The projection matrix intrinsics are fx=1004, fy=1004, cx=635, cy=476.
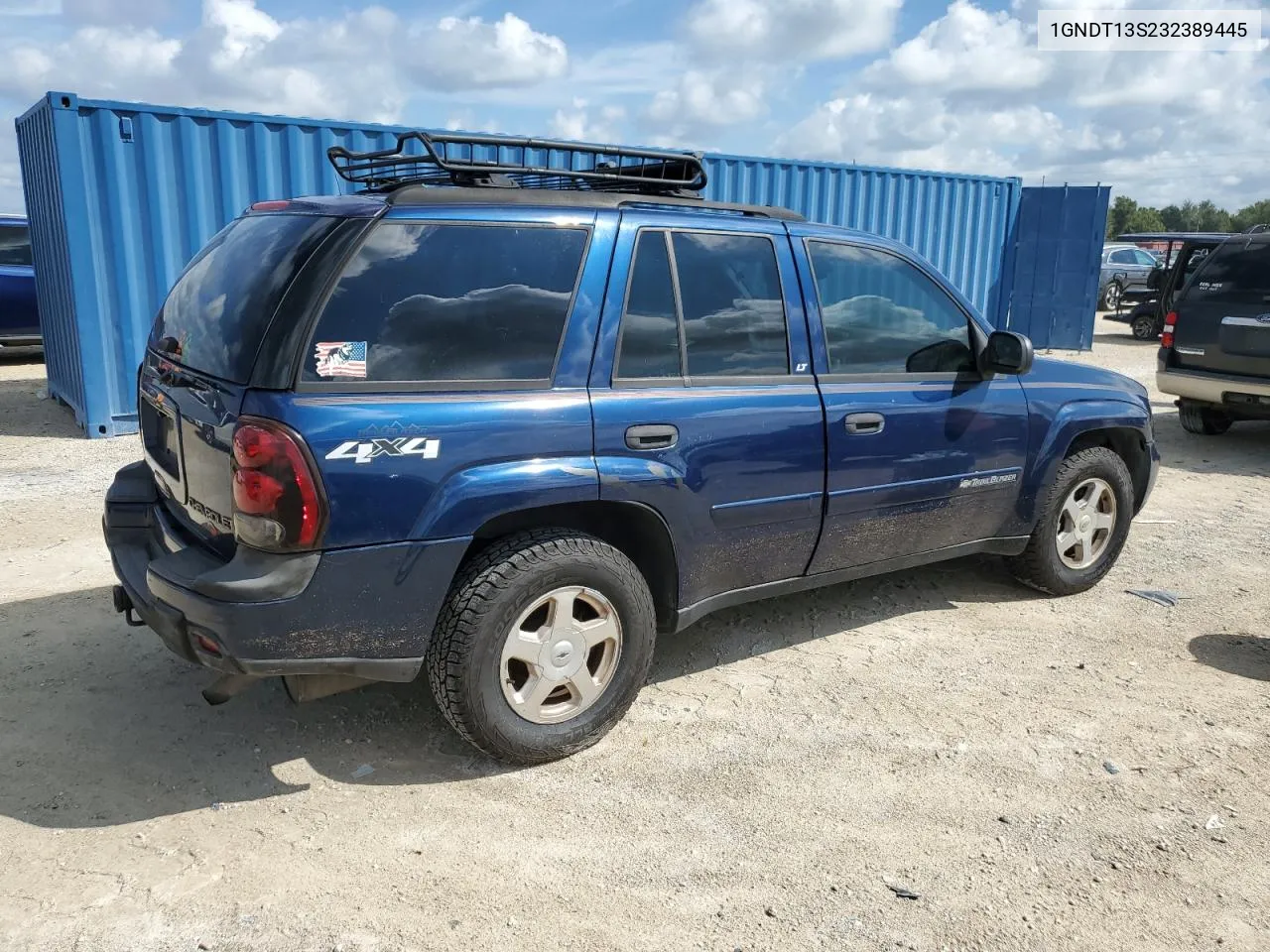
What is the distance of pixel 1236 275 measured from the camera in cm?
865

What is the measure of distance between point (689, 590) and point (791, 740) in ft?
2.16

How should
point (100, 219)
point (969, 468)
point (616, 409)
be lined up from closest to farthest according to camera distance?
point (616, 409) → point (969, 468) → point (100, 219)

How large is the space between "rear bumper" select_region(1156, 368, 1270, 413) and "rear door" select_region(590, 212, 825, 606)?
21.1 feet

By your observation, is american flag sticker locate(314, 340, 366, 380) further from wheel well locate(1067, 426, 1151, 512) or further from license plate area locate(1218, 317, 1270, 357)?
license plate area locate(1218, 317, 1270, 357)

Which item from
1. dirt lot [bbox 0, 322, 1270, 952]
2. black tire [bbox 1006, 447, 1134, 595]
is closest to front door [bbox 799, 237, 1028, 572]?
black tire [bbox 1006, 447, 1134, 595]

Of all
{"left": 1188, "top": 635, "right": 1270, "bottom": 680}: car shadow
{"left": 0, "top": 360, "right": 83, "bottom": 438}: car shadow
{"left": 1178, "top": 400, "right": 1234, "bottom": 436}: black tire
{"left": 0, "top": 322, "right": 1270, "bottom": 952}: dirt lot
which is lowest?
{"left": 0, "top": 360, "right": 83, "bottom": 438}: car shadow

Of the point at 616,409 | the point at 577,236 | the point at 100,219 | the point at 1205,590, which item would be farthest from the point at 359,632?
the point at 100,219

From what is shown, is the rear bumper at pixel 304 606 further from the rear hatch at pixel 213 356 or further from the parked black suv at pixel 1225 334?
the parked black suv at pixel 1225 334

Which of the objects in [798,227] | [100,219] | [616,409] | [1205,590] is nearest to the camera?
[616,409]

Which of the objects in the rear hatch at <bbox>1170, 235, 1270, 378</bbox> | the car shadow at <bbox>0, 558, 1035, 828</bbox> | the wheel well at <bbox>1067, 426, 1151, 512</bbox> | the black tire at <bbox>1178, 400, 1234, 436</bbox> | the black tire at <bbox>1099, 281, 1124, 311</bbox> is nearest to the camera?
the car shadow at <bbox>0, 558, 1035, 828</bbox>

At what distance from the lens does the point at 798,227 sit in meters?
4.02

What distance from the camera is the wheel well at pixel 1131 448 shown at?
511cm

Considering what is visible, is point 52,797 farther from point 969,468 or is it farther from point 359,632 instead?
point 969,468

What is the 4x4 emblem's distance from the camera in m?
2.85
